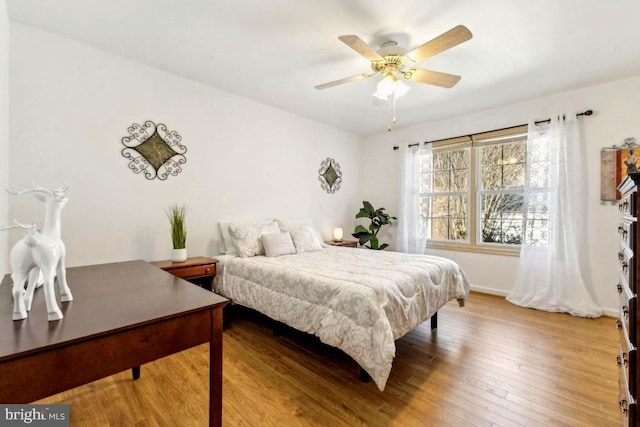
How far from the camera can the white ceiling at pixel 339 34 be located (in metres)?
1.90

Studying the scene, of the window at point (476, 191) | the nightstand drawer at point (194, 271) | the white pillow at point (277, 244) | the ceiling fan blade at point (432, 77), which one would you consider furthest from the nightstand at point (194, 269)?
the window at point (476, 191)

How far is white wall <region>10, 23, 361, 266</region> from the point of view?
216 cm

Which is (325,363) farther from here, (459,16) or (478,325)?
(459,16)

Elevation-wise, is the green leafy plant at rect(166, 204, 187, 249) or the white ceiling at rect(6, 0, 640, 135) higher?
the white ceiling at rect(6, 0, 640, 135)

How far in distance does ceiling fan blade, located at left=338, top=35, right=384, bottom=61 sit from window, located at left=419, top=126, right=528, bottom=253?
2644 millimetres

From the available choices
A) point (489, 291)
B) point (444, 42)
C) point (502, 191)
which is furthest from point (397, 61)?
point (489, 291)

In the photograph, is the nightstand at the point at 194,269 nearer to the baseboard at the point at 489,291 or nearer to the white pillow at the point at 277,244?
the white pillow at the point at 277,244

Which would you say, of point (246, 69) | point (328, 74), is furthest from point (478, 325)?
point (246, 69)

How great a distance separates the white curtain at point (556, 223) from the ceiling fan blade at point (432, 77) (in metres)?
1.98

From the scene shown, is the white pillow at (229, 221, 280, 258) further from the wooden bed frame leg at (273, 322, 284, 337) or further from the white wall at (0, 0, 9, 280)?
the white wall at (0, 0, 9, 280)

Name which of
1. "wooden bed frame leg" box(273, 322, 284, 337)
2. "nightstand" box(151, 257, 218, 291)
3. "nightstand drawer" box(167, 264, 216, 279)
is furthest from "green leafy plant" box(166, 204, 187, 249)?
"wooden bed frame leg" box(273, 322, 284, 337)

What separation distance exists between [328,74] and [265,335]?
2666mm

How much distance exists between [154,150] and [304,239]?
1903 millimetres

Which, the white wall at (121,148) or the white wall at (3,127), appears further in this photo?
the white wall at (121,148)
